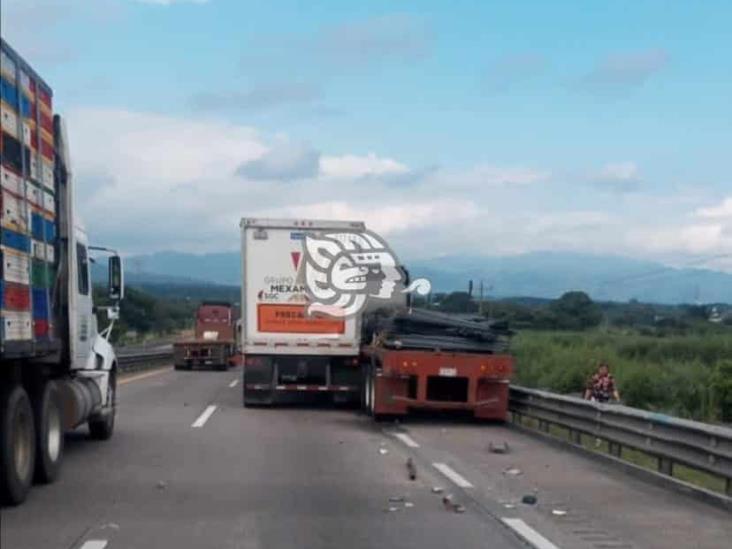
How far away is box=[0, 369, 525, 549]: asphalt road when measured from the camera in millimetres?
10477

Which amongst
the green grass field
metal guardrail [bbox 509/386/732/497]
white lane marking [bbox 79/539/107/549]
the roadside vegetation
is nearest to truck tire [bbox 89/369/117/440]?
metal guardrail [bbox 509/386/732/497]

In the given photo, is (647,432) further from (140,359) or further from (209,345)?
→ (209,345)

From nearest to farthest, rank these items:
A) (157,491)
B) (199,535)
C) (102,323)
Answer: (199,535)
(157,491)
(102,323)

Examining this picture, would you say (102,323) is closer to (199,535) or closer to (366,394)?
(366,394)

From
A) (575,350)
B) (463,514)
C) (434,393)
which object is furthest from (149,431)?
(575,350)

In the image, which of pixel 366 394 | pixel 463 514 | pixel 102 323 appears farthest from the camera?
pixel 366 394

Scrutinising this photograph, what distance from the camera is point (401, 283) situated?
27188 millimetres

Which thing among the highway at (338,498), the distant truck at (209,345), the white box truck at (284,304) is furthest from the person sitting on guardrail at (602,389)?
the distant truck at (209,345)

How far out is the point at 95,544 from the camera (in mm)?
10000

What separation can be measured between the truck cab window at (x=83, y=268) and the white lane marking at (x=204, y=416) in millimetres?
5931

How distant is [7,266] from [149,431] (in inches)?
388

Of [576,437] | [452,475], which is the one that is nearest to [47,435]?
[452,475]

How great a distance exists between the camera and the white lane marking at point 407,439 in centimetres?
1866

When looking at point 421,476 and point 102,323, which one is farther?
point 102,323
